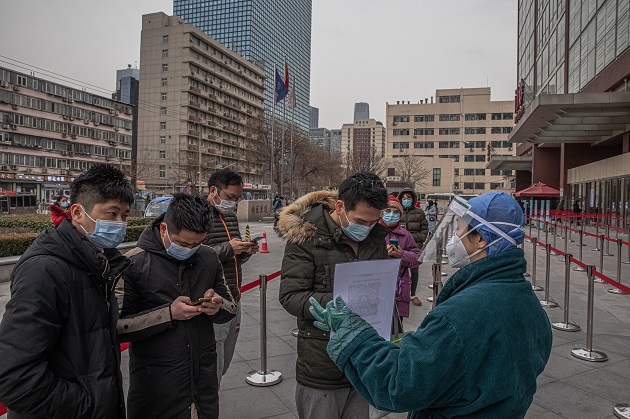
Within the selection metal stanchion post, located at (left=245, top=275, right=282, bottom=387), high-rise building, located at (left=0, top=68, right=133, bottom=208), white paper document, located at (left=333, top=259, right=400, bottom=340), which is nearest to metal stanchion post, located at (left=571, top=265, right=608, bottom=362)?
metal stanchion post, located at (left=245, top=275, right=282, bottom=387)

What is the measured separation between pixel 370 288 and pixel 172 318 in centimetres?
117

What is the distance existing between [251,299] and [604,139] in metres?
27.7

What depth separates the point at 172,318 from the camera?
8.46ft

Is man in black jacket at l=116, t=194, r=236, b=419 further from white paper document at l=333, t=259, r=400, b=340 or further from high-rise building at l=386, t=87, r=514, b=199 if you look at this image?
high-rise building at l=386, t=87, r=514, b=199

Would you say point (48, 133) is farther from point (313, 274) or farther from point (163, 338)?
point (313, 274)

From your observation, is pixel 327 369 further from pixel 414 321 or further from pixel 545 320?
pixel 414 321

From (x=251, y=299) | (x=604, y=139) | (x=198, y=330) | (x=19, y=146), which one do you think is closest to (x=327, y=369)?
(x=198, y=330)

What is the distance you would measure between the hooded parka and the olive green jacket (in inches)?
22.8

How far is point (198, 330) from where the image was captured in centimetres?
278

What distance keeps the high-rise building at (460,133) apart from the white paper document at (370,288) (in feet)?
278

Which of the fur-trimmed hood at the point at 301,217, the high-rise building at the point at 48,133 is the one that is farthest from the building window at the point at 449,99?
the fur-trimmed hood at the point at 301,217

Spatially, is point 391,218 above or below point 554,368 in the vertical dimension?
above

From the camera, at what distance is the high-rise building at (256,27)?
6358 inches

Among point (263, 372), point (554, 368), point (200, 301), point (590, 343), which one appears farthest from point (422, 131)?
point (200, 301)
